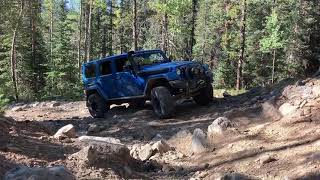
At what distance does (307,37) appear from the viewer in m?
35.7

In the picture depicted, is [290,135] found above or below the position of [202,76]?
below

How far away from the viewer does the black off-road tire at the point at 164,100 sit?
13.1 m

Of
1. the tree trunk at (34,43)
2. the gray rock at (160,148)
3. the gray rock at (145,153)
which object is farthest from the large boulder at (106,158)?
the tree trunk at (34,43)

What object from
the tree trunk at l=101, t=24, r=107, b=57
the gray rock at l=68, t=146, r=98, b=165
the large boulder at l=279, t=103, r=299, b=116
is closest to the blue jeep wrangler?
the large boulder at l=279, t=103, r=299, b=116

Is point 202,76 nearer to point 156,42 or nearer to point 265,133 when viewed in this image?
point 265,133

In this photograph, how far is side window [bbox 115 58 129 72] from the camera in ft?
47.3

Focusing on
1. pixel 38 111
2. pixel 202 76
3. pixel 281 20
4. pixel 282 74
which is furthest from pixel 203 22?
pixel 202 76

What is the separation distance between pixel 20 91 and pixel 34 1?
768 centimetres

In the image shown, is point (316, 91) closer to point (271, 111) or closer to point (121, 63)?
point (271, 111)

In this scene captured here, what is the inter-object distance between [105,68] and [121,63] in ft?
2.37

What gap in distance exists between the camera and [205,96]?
1445 centimetres

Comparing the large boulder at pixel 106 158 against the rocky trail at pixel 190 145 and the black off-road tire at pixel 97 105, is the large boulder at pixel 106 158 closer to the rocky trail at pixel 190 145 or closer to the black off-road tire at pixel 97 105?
the rocky trail at pixel 190 145

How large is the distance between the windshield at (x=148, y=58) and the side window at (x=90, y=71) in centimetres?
179

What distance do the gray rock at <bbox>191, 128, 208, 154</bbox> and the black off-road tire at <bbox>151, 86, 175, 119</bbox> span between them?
2.92 meters
